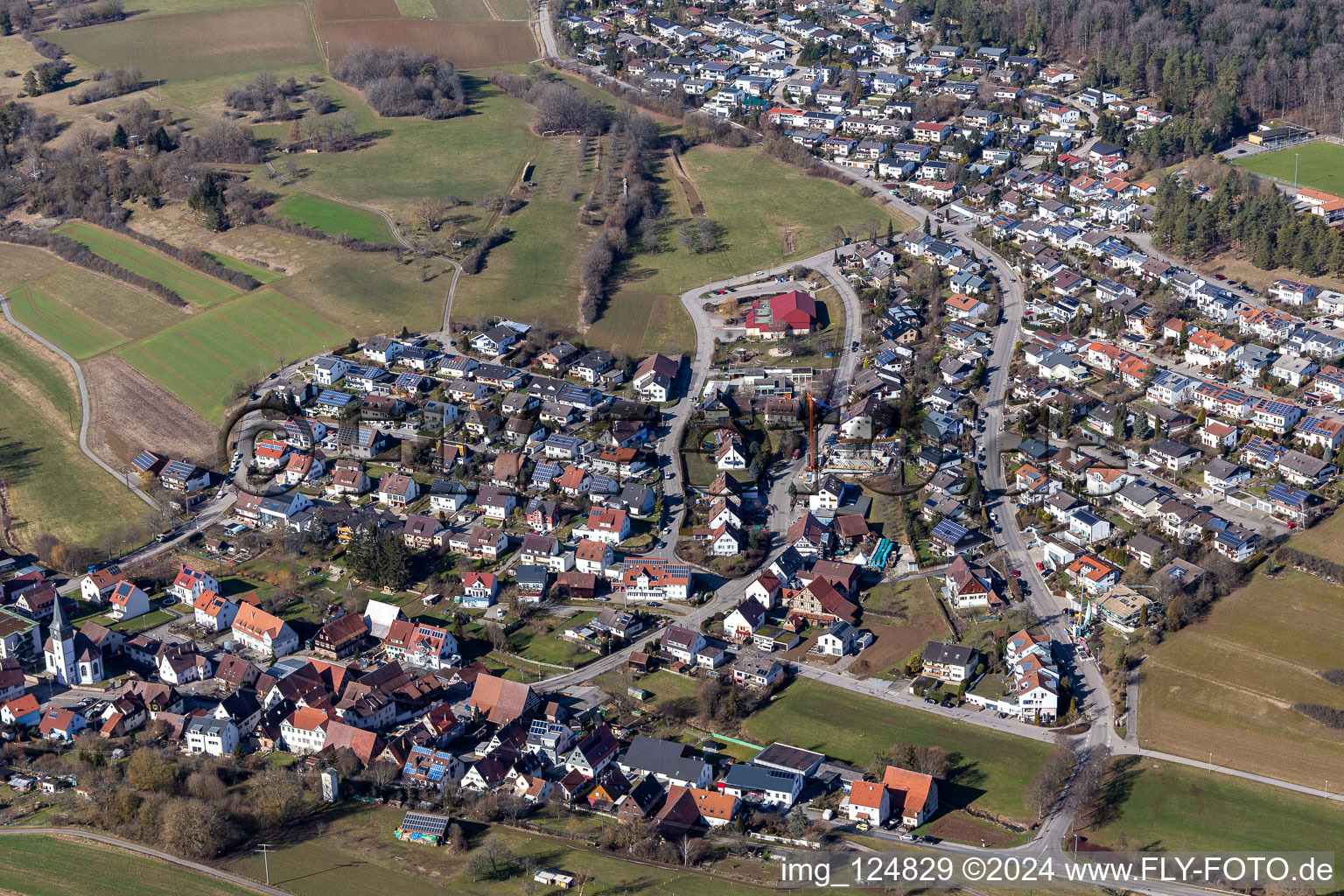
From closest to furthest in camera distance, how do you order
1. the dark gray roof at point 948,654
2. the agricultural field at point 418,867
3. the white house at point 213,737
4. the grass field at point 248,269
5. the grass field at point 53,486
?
the agricultural field at point 418,867 → the white house at point 213,737 → the dark gray roof at point 948,654 → the grass field at point 53,486 → the grass field at point 248,269

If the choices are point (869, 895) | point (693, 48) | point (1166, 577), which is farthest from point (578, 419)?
point (693, 48)

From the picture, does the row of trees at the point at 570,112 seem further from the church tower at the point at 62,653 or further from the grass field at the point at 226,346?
the church tower at the point at 62,653

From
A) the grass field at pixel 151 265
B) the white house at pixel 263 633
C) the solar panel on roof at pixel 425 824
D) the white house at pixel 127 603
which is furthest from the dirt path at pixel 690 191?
the solar panel on roof at pixel 425 824

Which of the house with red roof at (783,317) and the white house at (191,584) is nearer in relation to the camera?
the white house at (191,584)

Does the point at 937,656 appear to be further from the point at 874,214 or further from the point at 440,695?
the point at 874,214

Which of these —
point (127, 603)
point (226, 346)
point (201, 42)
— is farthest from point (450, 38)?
point (127, 603)

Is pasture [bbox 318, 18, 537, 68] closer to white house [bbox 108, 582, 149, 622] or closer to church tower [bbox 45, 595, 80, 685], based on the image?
white house [bbox 108, 582, 149, 622]

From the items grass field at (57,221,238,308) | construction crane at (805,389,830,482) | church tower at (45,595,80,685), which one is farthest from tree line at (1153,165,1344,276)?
church tower at (45,595,80,685)
